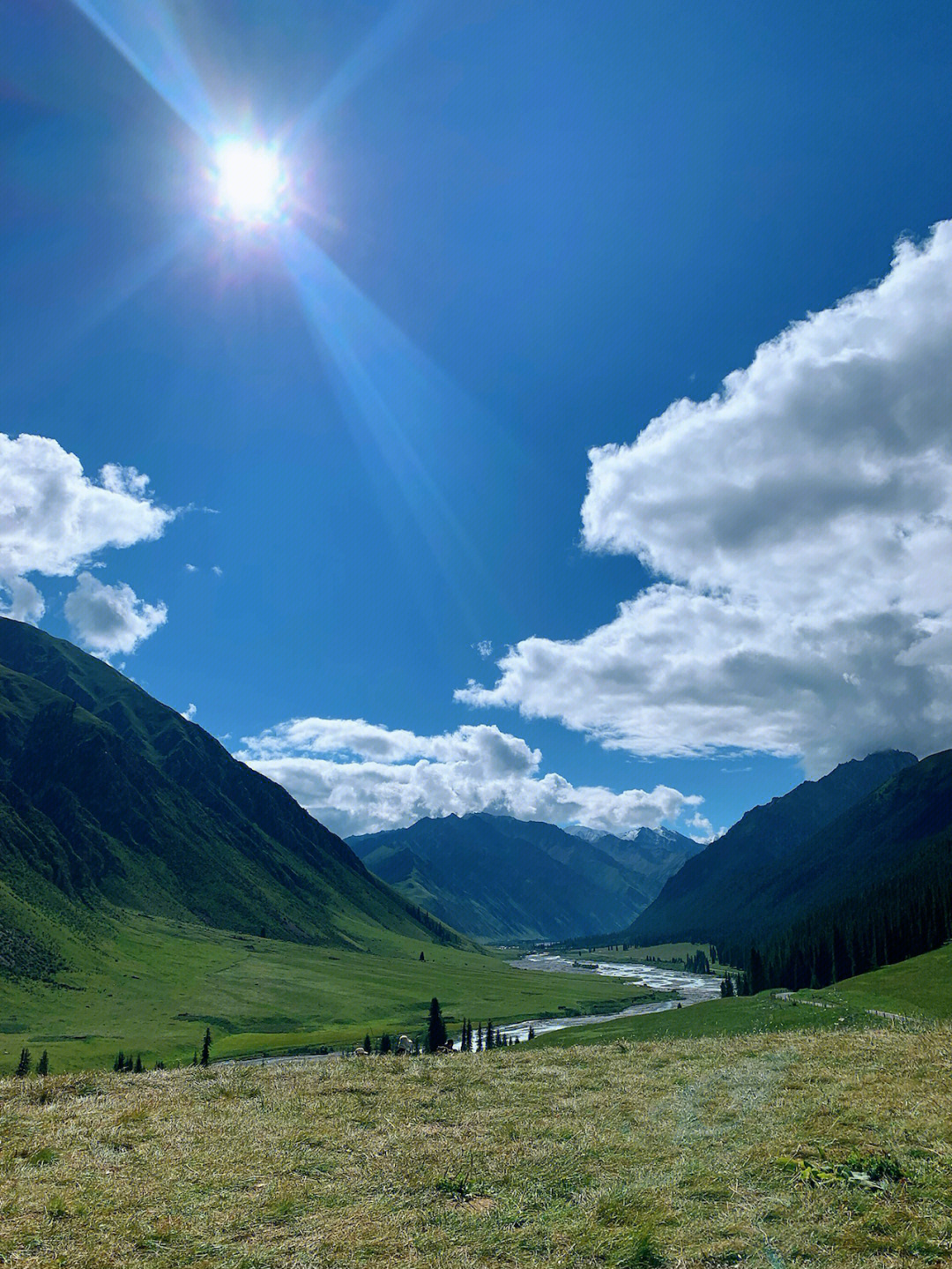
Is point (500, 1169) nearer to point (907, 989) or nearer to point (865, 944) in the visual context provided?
point (907, 989)

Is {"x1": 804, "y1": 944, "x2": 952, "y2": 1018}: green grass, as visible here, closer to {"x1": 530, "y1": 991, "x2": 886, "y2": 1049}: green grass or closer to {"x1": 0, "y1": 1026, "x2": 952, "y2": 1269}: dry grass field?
{"x1": 530, "y1": 991, "x2": 886, "y2": 1049}: green grass

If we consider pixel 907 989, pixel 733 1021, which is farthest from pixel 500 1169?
pixel 907 989

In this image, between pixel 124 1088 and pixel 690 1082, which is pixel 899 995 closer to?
pixel 690 1082

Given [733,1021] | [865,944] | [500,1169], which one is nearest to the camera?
[500,1169]

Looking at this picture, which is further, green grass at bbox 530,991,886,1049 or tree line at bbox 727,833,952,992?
tree line at bbox 727,833,952,992

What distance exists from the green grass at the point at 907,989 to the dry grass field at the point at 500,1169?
90.7ft

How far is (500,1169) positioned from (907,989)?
51675 millimetres

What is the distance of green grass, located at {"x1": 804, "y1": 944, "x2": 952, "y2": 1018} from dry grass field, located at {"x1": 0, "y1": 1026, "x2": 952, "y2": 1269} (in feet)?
90.7

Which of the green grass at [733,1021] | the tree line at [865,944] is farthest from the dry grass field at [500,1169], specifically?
the tree line at [865,944]

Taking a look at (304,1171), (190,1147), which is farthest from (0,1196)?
(304,1171)

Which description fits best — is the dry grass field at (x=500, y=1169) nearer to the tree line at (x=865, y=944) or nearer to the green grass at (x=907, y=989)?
the green grass at (x=907, y=989)

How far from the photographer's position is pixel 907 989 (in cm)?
5031

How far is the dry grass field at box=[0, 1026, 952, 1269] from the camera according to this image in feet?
31.6

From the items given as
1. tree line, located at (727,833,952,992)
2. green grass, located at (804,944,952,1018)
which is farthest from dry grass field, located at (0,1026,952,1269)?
tree line, located at (727,833,952,992)
